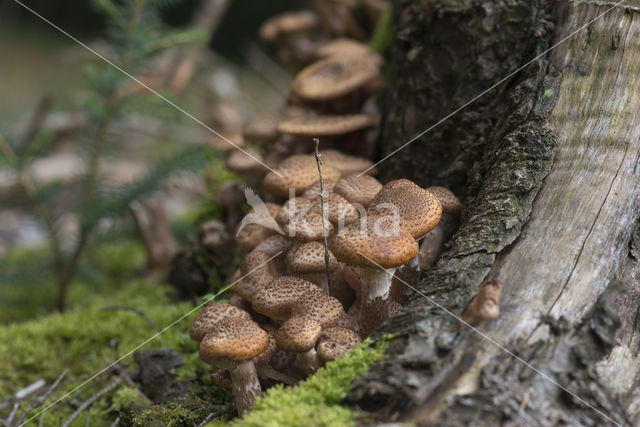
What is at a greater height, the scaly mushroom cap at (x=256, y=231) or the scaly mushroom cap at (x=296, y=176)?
the scaly mushroom cap at (x=296, y=176)

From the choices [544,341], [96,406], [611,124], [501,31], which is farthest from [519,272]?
[96,406]

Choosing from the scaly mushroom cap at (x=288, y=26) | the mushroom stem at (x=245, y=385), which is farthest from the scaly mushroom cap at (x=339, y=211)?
the scaly mushroom cap at (x=288, y=26)

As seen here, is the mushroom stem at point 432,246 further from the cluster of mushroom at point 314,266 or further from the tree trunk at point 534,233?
the tree trunk at point 534,233

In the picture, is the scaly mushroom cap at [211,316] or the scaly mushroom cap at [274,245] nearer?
the scaly mushroom cap at [211,316]

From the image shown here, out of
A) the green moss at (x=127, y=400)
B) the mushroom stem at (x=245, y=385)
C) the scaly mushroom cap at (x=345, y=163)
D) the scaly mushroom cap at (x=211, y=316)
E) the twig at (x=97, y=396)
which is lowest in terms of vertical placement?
the twig at (x=97, y=396)

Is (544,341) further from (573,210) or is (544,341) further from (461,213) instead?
(461,213)

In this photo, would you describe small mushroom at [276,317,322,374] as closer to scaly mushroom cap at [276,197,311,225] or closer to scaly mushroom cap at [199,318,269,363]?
scaly mushroom cap at [199,318,269,363]

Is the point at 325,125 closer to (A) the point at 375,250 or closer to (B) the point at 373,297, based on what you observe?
(B) the point at 373,297

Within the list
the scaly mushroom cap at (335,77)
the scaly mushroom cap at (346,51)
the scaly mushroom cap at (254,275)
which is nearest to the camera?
the scaly mushroom cap at (254,275)
